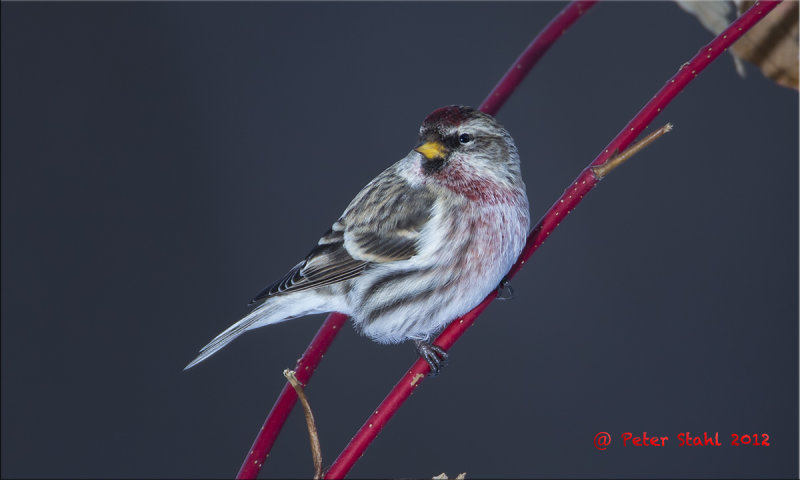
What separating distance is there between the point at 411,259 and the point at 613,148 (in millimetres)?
585

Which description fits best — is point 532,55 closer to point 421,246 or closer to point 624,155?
point 624,155

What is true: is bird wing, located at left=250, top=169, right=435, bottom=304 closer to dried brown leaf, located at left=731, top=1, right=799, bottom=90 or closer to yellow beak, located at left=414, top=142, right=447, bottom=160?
yellow beak, located at left=414, top=142, right=447, bottom=160

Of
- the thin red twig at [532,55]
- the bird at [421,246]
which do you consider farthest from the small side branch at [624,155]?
the bird at [421,246]

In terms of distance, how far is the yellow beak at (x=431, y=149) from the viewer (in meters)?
1.32

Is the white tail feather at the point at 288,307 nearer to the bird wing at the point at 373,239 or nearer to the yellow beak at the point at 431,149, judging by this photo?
the bird wing at the point at 373,239

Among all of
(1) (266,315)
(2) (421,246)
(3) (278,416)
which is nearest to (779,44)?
(2) (421,246)

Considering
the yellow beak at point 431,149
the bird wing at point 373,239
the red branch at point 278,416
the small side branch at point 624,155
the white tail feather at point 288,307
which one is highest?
the yellow beak at point 431,149

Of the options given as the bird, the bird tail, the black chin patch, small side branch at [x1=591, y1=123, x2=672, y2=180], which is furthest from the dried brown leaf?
the bird tail

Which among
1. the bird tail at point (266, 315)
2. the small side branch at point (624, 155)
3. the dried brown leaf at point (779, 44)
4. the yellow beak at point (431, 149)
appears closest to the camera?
the small side branch at point (624, 155)

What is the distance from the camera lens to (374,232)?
1.49 m

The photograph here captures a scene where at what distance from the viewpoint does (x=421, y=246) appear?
1.46 metres

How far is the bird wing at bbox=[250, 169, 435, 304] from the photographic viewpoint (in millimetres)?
1461

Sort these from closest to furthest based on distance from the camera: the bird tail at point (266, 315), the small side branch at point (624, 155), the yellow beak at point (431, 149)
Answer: the small side branch at point (624, 155)
the yellow beak at point (431, 149)
the bird tail at point (266, 315)

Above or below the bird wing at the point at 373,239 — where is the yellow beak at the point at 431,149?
above
